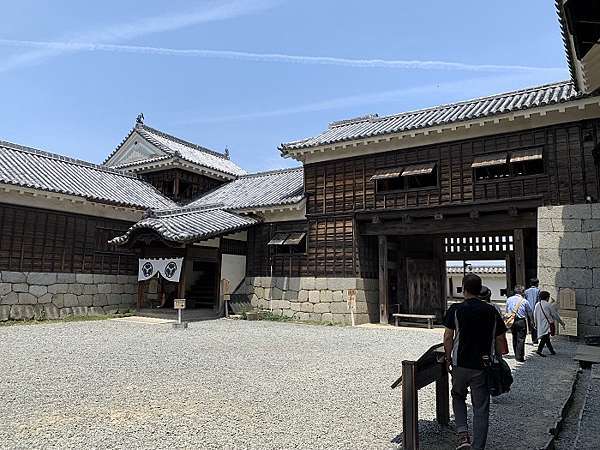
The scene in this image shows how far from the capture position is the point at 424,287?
17219mm

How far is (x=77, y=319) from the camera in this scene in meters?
14.9

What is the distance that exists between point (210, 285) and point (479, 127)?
13.6 meters

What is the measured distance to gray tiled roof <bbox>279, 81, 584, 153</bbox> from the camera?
1249cm

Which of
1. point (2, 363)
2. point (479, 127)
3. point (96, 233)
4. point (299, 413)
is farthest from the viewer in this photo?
point (96, 233)

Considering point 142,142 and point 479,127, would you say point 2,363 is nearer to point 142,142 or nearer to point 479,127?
point 479,127

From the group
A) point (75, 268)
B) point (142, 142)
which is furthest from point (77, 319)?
point (142, 142)

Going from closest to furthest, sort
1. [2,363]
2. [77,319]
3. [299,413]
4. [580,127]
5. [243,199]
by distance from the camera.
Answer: [299,413] < [2,363] < [580,127] < [77,319] < [243,199]

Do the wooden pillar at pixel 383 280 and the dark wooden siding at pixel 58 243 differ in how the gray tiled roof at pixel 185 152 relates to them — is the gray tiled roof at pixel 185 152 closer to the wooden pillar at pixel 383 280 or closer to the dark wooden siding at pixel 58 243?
the dark wooden siding at pixel 58 243

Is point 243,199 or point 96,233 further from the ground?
point 243,199

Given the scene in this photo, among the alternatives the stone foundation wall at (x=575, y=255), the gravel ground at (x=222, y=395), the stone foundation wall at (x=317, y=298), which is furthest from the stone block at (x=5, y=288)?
the stone foundation wall at (x=575, y=255)

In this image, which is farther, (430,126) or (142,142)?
(142,142)

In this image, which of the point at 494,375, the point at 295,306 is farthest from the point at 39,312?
the point at 494,375

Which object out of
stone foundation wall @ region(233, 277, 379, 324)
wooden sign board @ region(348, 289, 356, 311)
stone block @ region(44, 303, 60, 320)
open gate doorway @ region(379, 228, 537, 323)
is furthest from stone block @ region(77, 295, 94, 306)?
open gate doorway @ region(379, 228, 537, 323)

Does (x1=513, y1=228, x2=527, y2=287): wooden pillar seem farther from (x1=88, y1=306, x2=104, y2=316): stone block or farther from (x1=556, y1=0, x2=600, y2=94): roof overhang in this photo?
(x1=88, y1=306, x2=104, y2=316): stone block
